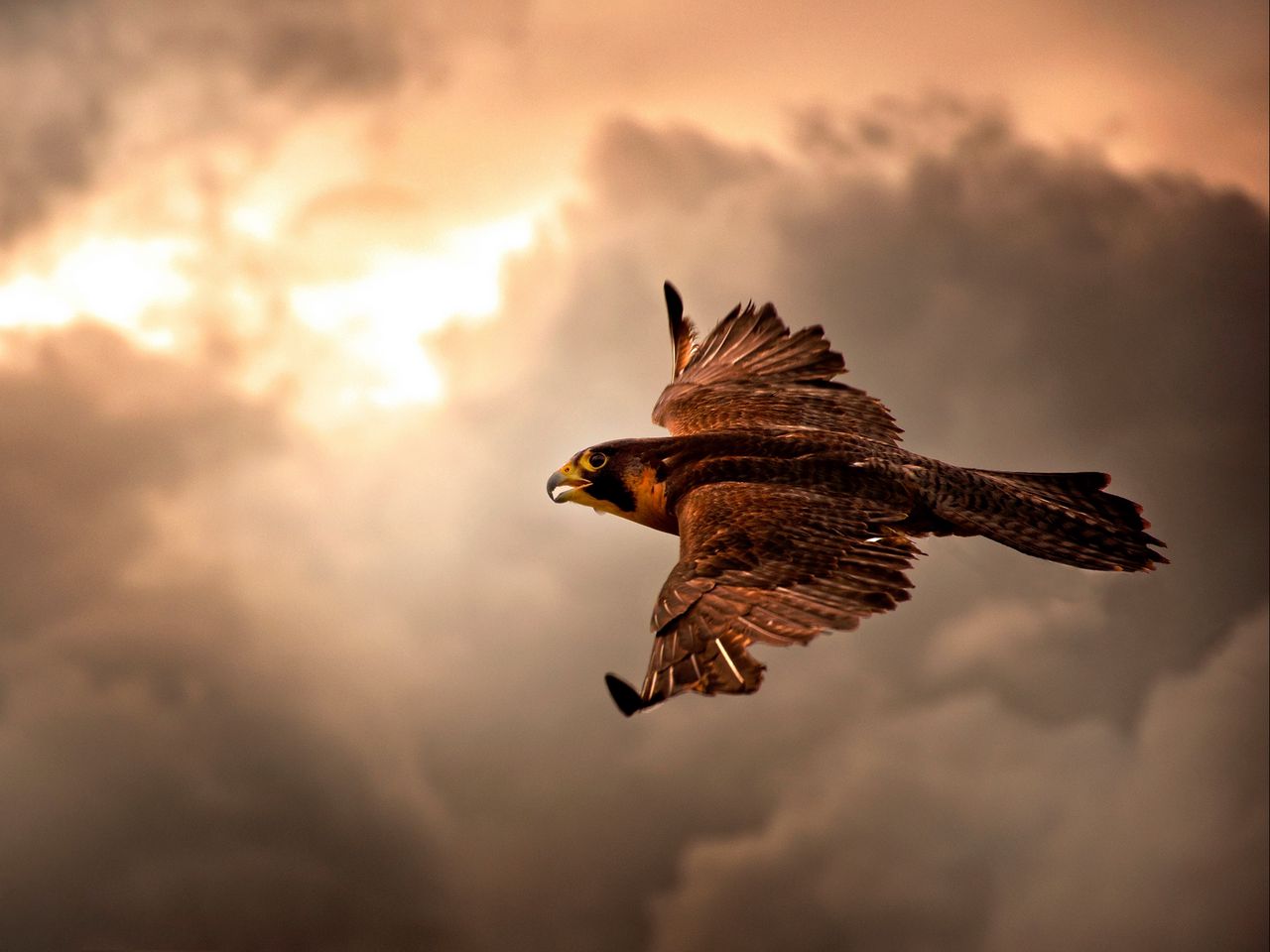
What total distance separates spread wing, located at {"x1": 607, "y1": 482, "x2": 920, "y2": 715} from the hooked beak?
2.85m

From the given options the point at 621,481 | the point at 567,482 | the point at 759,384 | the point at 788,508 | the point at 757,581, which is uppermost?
the point at 759,384

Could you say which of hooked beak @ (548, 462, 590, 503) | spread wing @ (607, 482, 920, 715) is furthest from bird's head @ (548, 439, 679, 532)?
spread wing @ (607, 482, 920, 715)

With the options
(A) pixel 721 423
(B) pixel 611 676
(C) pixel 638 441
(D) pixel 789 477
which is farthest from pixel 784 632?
(A) pixel 721 423

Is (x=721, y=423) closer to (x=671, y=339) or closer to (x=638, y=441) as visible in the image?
(x=638, y=441)

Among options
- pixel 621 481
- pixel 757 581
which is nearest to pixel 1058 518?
pixel 757 581

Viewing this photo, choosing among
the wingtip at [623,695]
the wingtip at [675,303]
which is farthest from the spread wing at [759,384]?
the wingtip at [623,695]

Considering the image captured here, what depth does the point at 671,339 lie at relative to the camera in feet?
74.9

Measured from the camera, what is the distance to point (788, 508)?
15008 millimetres

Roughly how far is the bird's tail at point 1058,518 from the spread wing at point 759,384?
8.62ft

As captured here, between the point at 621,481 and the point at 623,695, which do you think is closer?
the point at 623,695

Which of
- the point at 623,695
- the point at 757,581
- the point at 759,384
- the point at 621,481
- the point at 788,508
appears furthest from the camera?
the point at 759,384

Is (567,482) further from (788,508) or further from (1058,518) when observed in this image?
(1058,518)

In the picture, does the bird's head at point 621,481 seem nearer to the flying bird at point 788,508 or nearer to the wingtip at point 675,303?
the flying bird at point 788,508

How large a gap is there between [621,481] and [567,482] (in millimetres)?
1107
